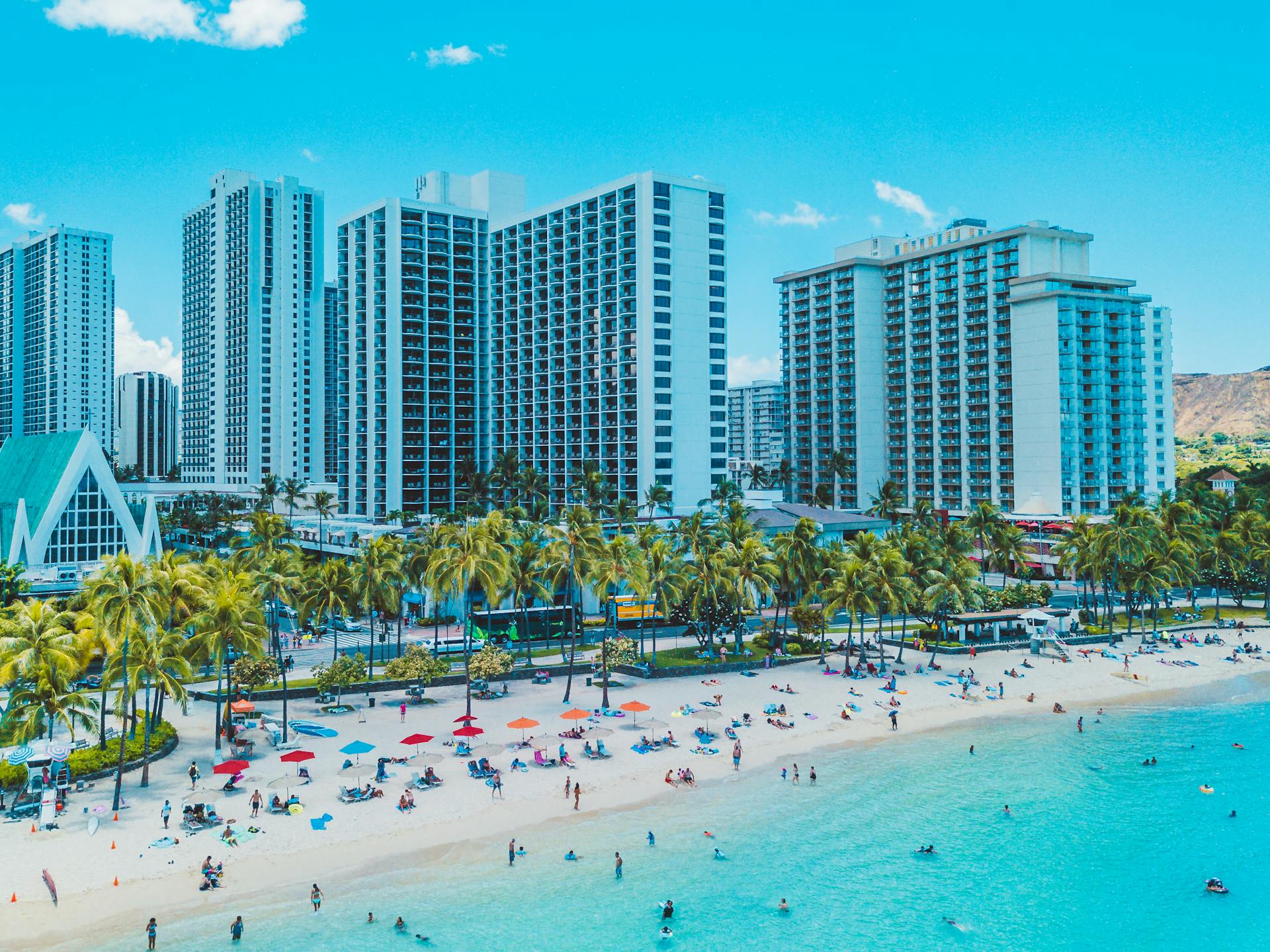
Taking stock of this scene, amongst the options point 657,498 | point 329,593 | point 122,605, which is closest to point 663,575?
point 329,593

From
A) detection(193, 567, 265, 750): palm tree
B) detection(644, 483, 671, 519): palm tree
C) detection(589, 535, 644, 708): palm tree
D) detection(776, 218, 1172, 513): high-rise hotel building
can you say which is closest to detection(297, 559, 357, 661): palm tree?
detection(193, 567, 265, 750): palm tree

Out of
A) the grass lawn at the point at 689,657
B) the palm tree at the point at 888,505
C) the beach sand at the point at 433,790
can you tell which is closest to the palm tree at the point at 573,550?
the beach sand at the point at 433,790

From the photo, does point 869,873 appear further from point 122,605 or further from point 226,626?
point 122,605

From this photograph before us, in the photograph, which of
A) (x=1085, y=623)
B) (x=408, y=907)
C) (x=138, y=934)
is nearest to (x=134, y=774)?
(x=138, y=934)

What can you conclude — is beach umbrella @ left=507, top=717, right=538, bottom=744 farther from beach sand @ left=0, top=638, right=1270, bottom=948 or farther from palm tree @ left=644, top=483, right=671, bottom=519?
palm tree @ left=644, top=483, right=671, bottom=519

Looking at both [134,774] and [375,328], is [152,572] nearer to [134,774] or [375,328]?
[134,774]

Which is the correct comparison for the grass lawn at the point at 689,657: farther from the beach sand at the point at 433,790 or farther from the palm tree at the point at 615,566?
the palm tree at the point at 615,566
